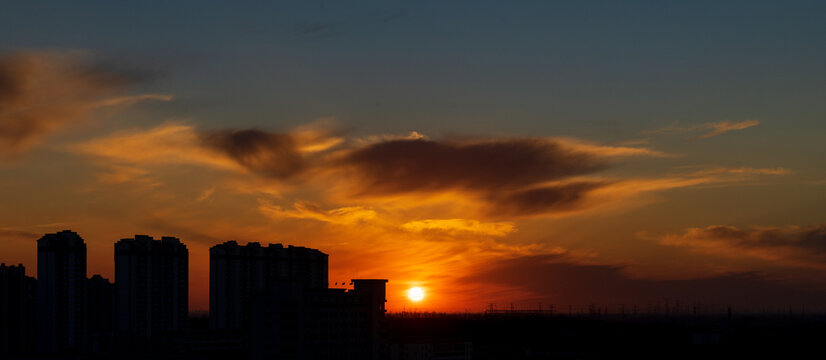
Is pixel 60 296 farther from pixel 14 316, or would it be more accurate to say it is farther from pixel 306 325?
pixel 306 325

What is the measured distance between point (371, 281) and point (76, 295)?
85.1m

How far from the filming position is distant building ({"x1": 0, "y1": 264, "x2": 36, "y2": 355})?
19325 cm

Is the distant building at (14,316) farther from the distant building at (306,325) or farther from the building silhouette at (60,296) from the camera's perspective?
the distant building at (306,325)

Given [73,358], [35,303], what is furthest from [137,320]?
[73,358]

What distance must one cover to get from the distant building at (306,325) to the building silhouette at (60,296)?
79.8m

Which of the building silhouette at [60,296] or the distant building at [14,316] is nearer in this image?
the building silhouette at [60,296]

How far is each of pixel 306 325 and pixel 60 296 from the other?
86918mm

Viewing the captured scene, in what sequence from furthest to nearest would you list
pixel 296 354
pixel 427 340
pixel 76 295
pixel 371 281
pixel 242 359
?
pixel 76 295, pixel 242 359, pixel 427 340, pixel 371 281, pixel 296 354

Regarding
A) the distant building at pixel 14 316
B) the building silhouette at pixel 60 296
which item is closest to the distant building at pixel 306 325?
the building silhouette at pixel 60 296

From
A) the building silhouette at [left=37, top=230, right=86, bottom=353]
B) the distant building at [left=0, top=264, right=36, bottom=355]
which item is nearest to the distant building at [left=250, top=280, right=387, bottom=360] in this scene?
the building silhouette at [left=37, top=230, right=86, bottom=353]

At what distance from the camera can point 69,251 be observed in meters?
190

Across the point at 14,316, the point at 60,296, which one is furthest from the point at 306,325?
the point at 14,316

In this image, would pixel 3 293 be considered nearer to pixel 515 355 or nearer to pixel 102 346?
pixel 102 346

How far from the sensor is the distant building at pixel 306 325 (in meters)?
122
